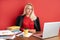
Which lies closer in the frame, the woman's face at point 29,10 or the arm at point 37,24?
the woman's face at point 29,10

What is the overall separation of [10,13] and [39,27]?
0.64 meters

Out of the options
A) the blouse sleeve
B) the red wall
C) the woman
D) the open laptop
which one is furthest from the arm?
the open laptop

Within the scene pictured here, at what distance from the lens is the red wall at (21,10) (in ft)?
9.12

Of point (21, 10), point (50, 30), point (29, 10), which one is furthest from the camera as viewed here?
point (21, 10)

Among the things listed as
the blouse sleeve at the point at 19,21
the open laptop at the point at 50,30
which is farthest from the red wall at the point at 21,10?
the open laptop at the point at 50,30

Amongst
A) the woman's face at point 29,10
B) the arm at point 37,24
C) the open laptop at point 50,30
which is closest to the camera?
the open laptop at point 50,30

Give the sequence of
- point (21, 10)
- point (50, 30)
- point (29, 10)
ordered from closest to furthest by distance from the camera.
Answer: point (50, 30) → point (29, 10) → point (21, 10)

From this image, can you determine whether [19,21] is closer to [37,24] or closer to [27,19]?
[27,19]

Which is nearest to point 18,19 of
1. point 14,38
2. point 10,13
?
point 10,13

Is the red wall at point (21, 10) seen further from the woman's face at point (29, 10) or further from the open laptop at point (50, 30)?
the open laptop at point (50, 30)

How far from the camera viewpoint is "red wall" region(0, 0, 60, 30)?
9.12 ft

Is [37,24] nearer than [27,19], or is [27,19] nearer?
[27,19]

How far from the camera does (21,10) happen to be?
9.61 feet

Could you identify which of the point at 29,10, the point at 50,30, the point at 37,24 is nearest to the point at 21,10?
the point at 29,10
